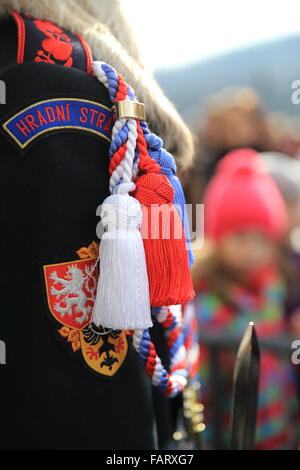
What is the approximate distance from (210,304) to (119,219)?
1.22 meters

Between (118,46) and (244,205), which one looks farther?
(244,205)

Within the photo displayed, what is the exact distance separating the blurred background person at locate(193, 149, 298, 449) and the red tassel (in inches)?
45.1

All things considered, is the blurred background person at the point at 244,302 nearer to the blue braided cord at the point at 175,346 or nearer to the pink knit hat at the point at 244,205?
the pink knit hat at the point at 244,205

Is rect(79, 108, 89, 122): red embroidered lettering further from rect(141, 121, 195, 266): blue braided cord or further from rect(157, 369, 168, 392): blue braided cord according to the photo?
rect(157, 369, 168, 392): blue braided cord

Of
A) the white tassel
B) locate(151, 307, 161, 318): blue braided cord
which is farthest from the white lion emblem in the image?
locate(151, 307, 161, 318): blue braided cord

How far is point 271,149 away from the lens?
3371 millimetres

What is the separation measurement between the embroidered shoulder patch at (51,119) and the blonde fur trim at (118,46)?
108mm

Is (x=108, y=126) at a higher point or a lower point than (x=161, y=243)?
higher

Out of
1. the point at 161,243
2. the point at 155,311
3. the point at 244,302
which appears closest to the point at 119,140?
the point at 161,243

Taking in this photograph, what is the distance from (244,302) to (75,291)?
1.22m

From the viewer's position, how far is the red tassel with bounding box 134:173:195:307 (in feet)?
2.63

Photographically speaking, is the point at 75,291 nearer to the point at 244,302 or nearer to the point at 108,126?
the point at 108,126

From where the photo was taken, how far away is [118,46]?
89 cm

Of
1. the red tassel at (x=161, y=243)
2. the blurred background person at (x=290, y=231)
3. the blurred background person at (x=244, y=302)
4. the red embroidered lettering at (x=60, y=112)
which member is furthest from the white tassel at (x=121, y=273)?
the blurred background person at (x=290, y=231)
